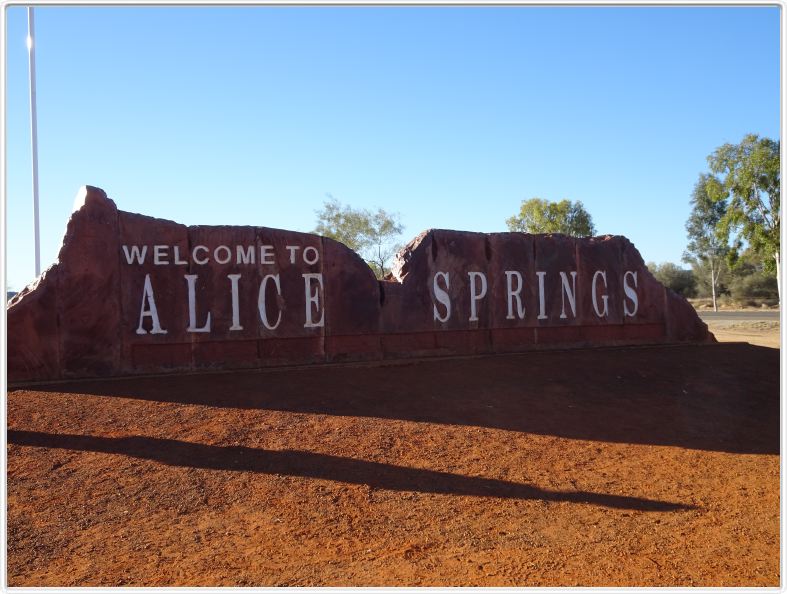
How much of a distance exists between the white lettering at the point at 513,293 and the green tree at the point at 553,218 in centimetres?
2549

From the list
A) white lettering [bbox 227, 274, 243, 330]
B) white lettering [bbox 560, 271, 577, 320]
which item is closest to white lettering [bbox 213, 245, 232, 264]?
white lettering [bbox 227, 274, 243, 330]

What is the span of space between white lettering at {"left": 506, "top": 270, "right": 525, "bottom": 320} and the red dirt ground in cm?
182

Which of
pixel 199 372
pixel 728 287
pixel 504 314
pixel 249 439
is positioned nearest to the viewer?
pixel 249 439

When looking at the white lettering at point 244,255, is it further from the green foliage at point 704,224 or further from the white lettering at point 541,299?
the green foliage at point 704,224

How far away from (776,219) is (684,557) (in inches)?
898

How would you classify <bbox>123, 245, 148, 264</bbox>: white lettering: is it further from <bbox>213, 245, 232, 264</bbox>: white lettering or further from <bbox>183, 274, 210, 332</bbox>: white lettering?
<bbox>213, 245, 232, 264</bbox>: white lettering

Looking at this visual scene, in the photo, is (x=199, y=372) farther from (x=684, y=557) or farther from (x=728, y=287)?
(x=728, y=287)

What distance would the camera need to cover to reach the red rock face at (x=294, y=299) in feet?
27.9

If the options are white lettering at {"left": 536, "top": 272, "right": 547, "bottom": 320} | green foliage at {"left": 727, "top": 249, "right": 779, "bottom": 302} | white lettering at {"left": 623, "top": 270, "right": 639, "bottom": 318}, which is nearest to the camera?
white lettering at {"left": 536, "top": 272, "right": 547, "bottom": 320}

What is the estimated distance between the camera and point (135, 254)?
29.0 feet

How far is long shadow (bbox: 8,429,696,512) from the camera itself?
5238mm

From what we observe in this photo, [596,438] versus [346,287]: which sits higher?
[346,287]

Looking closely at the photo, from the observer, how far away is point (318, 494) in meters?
5.17

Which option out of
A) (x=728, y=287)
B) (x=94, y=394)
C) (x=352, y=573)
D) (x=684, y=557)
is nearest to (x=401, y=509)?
(x=352, y=573)
